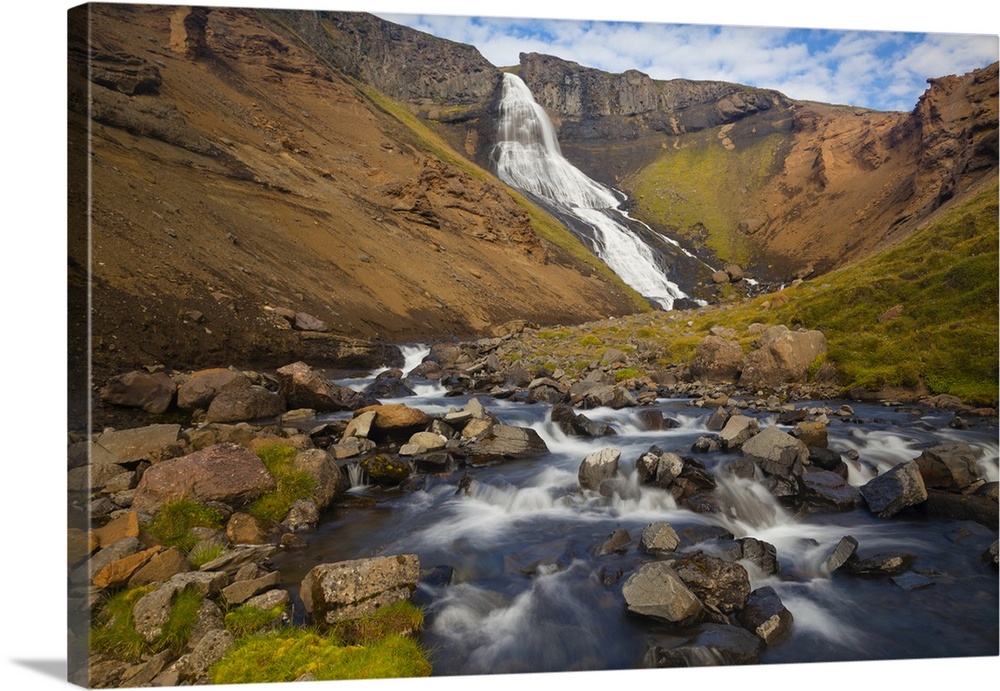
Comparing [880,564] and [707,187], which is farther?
[707,187]

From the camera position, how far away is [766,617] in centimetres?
510

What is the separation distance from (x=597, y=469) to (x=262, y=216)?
68.2 ft

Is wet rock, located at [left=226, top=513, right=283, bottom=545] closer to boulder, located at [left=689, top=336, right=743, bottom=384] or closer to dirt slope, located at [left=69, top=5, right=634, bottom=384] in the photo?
dirt slope, located at [left=69, top=5, right=634, bottom=384]

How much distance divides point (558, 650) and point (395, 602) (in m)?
1.56

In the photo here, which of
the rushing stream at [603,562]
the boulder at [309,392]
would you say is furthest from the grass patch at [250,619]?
the boulder at [309,392]

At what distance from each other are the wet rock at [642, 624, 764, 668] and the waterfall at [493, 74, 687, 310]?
47432 millimetres

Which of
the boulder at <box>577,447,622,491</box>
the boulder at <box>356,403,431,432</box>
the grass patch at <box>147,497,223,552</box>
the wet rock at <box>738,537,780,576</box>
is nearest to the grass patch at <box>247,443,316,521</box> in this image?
the grass patch at <box>147,497,223,552</box>

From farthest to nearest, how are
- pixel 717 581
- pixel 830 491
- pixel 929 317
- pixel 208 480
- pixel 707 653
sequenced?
pixel 929 317
pixel 830 491
pixel 208 480
pixel 717 581
pixel 707 653

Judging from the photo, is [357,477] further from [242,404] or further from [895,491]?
[895,491]

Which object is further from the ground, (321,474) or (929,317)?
(929,317)

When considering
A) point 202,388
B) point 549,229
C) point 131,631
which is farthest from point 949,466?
point 549,229

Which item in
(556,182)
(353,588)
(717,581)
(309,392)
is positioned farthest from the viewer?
(556,182)

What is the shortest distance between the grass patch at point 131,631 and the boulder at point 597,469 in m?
4.94

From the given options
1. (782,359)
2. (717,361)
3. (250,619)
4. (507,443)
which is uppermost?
(782,359)
